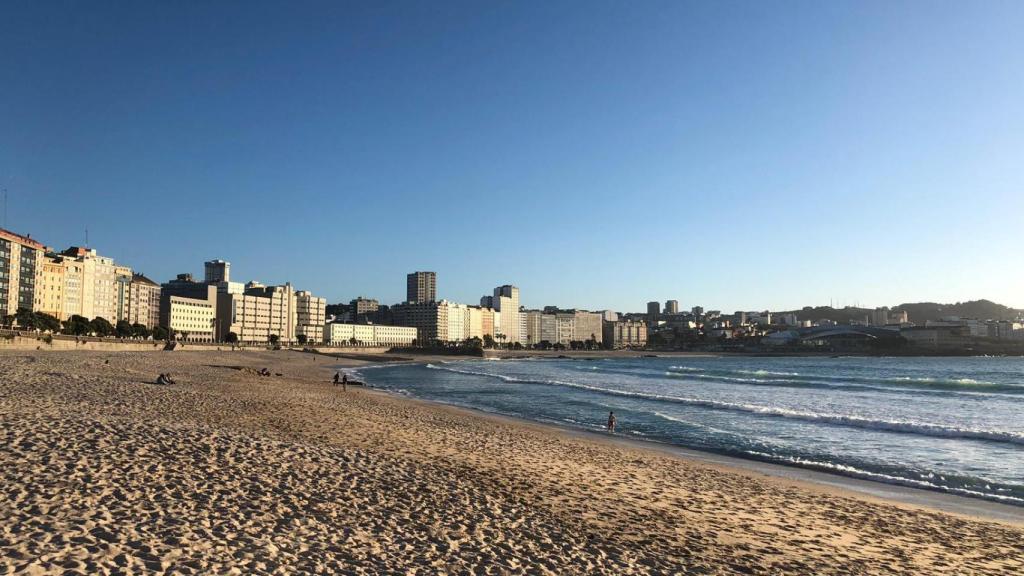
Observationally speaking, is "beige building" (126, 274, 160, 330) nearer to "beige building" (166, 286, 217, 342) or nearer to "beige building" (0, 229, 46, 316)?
"beige building" (166, 286, 217, 342)

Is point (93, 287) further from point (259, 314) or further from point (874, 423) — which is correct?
point (874, 423)

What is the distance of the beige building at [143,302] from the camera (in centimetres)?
14312

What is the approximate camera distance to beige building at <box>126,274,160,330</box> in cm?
14312

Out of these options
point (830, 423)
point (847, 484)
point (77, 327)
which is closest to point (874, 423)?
point (830, 423)

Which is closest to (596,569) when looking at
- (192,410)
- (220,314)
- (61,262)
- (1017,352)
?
(192,410)

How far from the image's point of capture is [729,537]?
10.3 metres

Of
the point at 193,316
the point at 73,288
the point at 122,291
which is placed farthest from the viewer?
the point at 193,316

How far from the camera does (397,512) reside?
31.7 feet

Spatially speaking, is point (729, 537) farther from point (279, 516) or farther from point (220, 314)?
point (220, 314)

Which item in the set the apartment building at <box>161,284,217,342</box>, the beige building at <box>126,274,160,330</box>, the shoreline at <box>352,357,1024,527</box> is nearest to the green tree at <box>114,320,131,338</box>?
the beige building at <box>126,274,160,330</box>

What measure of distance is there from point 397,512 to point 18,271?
110 m

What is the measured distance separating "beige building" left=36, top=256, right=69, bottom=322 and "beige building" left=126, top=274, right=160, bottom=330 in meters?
23.3

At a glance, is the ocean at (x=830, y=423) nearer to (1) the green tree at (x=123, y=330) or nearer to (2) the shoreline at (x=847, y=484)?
(2) the shoreline at (x=847, y=484)

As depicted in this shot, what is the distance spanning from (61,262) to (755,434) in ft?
411
